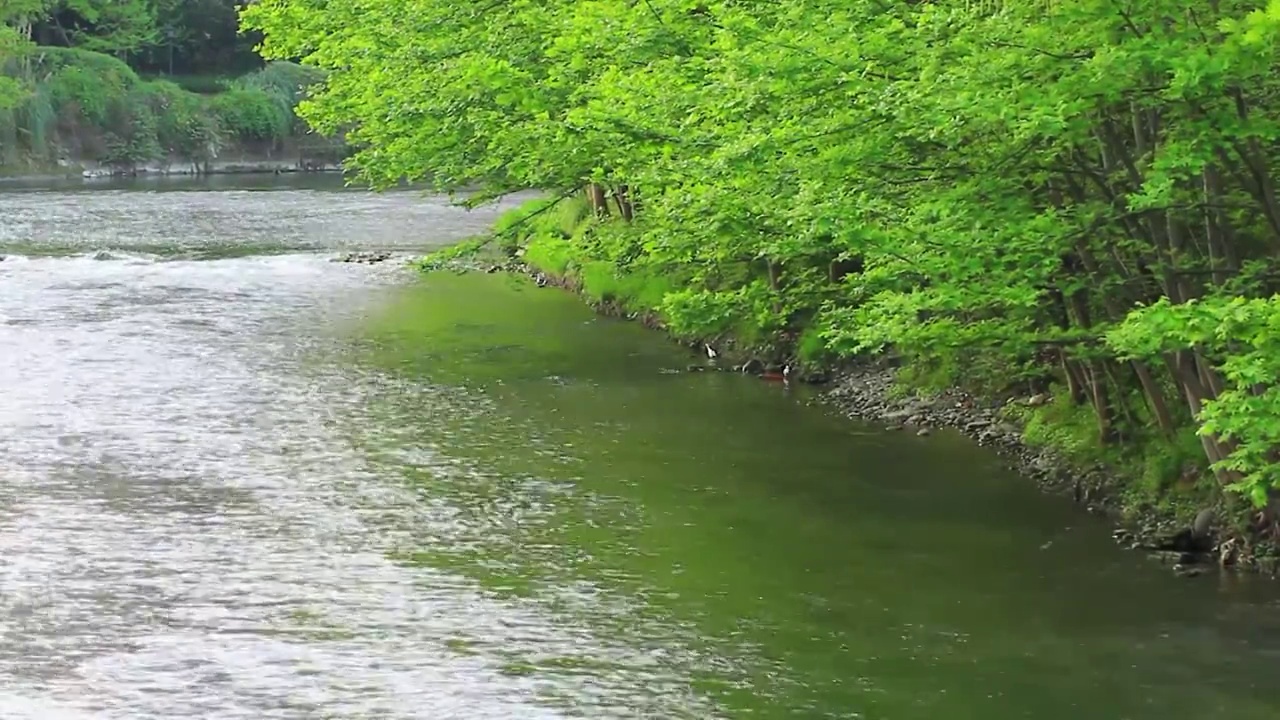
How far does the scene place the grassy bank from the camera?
88.0 meters

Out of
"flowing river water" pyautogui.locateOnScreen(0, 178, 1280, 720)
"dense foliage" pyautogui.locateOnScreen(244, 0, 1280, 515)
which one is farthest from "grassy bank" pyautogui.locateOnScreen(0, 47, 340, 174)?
"dense foliage" pyautogui.locateOnScreen(244, 0, 1280, 515)

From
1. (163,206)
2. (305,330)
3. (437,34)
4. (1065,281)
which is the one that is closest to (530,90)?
(437,34)

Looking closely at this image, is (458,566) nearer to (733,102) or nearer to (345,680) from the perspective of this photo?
(345,680)

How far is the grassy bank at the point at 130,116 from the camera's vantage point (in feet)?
289

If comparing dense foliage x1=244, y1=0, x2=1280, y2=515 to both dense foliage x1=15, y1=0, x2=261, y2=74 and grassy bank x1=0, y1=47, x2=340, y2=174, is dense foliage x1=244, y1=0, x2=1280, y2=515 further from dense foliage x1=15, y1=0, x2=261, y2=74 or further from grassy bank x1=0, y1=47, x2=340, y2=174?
dense foliage x1=15, y1=0, x2=261, y2=74

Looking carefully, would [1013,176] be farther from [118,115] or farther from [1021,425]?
[118,115]

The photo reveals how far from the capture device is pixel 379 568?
18.6 m

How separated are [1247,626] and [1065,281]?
12.6 feet

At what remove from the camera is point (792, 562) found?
1866 cm

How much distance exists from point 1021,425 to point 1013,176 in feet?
23.5

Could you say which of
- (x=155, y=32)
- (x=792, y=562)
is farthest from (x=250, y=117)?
(x=792, y=562)

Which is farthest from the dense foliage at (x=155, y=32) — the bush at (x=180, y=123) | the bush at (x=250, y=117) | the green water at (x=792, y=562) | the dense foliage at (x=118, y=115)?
the green water at (x=792, y=562)

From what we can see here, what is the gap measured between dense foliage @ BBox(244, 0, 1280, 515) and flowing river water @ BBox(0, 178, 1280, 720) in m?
1.95

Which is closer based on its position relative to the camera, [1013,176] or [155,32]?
[1013,176]
